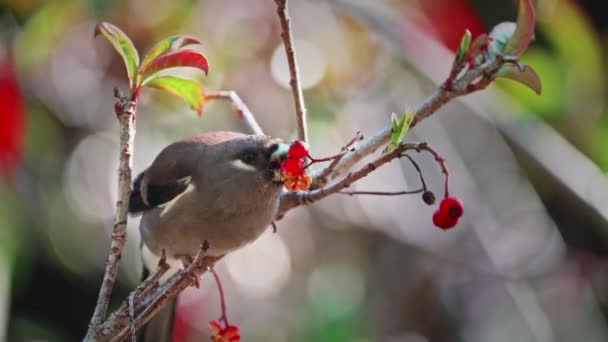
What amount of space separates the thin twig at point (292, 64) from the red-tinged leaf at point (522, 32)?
1.21ft

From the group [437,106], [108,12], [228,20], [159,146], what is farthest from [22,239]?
[437,106]

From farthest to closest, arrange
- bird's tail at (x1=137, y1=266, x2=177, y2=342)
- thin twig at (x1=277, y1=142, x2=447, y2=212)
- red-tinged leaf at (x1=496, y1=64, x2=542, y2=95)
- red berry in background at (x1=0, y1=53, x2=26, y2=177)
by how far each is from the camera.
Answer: red berry in background at (x1=0, y1=53, x2=26, y2=177) < bird's tail at (x1=137, y1=266, x2=177, y2=342) < red-tinged leaf at (x1=496, y1=64, x2=542, y2=95) < thin twig at (x1=277, y1=142, x2=447, y2=212)

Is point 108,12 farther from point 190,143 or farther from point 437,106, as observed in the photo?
point 437,106

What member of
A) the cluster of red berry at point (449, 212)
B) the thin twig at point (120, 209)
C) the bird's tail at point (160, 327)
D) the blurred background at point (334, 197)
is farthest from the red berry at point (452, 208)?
the blurred background at point (334, 197)

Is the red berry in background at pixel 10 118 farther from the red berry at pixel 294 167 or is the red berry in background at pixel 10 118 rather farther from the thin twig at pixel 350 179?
the red berry at pixel 294 167

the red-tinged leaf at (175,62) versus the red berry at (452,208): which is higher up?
the red-tinged leaf at (175,62)

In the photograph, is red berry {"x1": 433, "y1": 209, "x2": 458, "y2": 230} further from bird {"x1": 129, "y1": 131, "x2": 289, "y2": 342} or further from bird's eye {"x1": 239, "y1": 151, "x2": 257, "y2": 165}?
bird's eye {"x1": 239, "y1": 151, "x2": 257, "y2": 165}

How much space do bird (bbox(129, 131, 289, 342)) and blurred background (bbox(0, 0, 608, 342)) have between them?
0.90 m

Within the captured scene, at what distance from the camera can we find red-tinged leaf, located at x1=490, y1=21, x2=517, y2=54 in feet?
4.73

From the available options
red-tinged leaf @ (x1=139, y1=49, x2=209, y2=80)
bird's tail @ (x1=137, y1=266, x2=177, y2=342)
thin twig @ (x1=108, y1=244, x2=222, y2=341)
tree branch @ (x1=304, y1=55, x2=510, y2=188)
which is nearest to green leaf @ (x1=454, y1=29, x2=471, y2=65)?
tree branch @ (x1=304, y1=55, x2=510, y2=188)

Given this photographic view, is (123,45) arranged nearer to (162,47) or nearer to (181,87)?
(162,47)

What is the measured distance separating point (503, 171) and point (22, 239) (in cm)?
188

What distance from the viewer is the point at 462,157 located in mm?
3416

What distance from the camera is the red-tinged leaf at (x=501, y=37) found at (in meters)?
1.44
